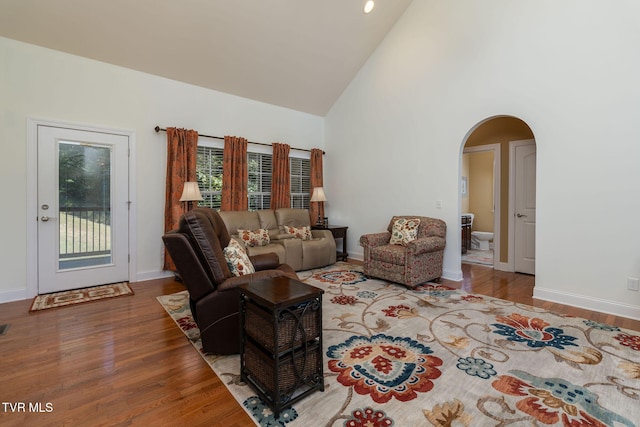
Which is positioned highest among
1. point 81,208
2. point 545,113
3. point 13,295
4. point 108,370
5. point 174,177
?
point 545,113

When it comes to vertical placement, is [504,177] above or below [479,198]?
above

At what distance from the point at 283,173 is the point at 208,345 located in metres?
3.97

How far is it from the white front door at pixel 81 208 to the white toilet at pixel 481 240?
23.6 ft

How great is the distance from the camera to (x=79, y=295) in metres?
3.71

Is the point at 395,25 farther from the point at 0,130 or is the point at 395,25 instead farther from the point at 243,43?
the point at 0,130

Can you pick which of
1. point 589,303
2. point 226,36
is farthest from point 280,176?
point 589,303

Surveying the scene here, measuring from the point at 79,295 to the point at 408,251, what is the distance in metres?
4.20

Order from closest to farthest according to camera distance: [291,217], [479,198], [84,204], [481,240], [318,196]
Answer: [84,204] → [291,217] → [318,196] → [481,240] → [479,198]

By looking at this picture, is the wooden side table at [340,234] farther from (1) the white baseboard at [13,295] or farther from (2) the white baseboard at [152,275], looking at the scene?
(1) the white baseboard at [13,295]

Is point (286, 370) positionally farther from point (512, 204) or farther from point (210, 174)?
point (512, 204)

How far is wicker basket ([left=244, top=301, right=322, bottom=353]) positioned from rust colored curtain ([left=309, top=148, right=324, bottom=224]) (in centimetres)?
441

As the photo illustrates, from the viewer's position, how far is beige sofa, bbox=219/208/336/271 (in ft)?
15.3

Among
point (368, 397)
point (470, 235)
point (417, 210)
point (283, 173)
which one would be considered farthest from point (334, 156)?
point (368, 397)

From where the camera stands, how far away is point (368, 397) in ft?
5.89
